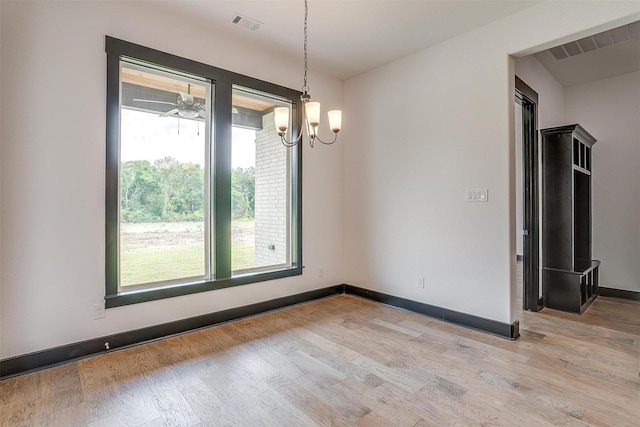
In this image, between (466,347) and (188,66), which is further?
(188,66)

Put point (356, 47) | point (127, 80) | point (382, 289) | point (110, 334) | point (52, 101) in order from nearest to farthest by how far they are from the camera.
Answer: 1. point (52, 101)
2. point (110, 334)
3. point (127, 80)
4. point (356, 47)
5. point (382, 289)

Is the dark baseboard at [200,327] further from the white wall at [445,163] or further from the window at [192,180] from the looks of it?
the window at [192,180]

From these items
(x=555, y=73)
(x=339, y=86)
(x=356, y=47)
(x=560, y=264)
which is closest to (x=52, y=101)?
(x=356, y=47)

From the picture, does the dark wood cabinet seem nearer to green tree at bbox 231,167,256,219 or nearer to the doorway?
the doorway

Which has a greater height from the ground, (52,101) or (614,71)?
(614,71)

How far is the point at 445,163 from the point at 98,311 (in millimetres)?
3557

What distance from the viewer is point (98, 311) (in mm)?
2650

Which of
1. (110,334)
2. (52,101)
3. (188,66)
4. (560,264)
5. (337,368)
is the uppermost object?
(188,66)

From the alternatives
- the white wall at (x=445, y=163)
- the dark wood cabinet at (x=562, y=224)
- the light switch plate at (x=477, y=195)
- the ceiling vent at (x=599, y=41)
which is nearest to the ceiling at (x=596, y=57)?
the ceiling vent at (x=599, y=41)

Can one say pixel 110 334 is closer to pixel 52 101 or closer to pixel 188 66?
pixel 52 101

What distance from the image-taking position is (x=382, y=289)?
13.5ft

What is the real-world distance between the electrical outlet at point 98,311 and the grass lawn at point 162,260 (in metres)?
0.26

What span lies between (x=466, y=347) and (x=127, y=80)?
385 centimetres

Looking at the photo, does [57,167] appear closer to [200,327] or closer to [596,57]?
[200,327]
